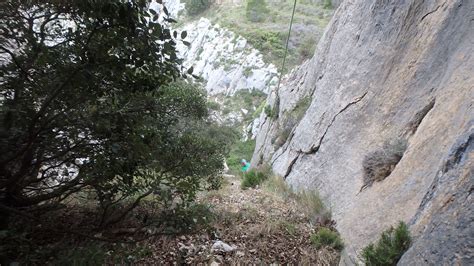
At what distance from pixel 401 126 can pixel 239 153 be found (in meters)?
16.8

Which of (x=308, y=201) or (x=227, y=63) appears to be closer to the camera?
(x=308, y=201)

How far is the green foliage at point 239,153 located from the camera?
2020 cm

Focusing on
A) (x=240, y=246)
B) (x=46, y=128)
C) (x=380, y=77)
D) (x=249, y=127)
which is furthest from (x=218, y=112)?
(x=46, y=128)

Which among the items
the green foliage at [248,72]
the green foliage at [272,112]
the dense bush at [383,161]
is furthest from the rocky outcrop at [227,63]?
the dense bush at [383,161]

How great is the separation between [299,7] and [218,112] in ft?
51.3

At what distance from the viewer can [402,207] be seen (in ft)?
10.9

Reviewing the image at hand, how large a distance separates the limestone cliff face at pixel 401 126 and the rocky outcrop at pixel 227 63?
1888 cm

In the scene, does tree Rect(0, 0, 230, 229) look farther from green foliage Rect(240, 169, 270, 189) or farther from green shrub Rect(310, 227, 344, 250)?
green foliage Rect(240, 169, 270, 189)

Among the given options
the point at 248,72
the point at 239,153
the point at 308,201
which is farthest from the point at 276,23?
the point at 308,201

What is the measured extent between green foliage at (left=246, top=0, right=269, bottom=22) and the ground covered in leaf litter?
31.5 meters

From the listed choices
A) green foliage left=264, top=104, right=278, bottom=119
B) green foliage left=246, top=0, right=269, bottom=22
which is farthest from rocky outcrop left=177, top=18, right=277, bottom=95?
green foliage left=264, top=104, right=278, bottom=119

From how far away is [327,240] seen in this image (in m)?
3.98

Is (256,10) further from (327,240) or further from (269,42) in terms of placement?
(327,240)

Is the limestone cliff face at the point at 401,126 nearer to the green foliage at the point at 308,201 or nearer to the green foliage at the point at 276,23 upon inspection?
the green foliage at the point at 308,201
